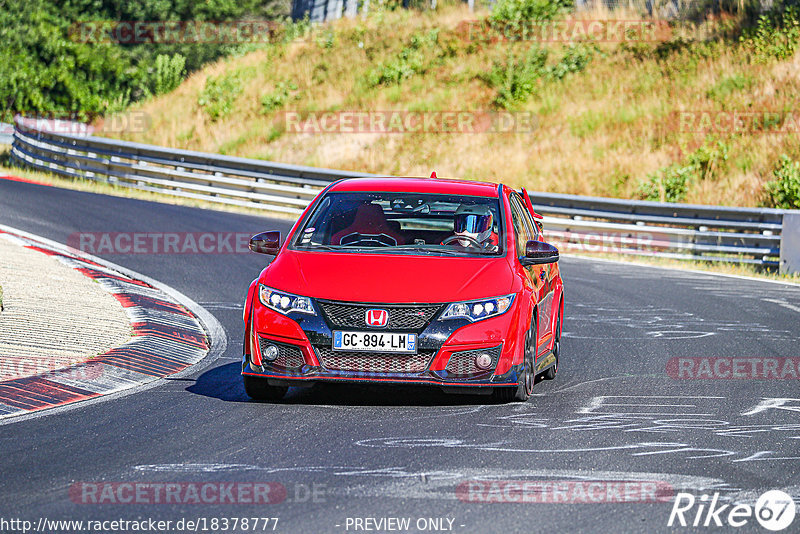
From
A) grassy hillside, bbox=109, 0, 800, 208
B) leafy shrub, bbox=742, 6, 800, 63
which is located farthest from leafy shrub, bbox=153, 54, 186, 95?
leafy shrub, bbox=742, 6, 800, 63

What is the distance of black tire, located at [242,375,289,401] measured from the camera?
8.14 meters

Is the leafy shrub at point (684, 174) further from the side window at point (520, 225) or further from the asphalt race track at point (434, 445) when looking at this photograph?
the side window at point (520, 225)

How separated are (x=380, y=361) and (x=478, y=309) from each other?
0.76 meters

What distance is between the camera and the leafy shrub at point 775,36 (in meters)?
31.6

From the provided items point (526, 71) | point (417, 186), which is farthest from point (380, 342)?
point (526, 71)

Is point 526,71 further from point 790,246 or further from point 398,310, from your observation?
point 398,310

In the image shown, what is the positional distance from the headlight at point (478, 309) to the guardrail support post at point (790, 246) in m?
12.6

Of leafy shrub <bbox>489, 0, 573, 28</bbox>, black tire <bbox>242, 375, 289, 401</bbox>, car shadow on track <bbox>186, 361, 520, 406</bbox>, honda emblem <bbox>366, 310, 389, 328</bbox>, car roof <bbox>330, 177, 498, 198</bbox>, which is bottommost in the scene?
car shadow on track <bbox>186, 361, 520, 406</bbox>

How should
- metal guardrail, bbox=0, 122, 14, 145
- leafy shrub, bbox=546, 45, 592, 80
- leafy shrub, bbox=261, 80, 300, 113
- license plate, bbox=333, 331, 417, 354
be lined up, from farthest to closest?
metal guardrail, bbox=0, 122, 14, 145 → leafy shrub, bbox=261, 80, 300, 113 → leafy shrub, bbox=546, 45, 592, 80 → license plate, bbox=333, 331, 417, 354

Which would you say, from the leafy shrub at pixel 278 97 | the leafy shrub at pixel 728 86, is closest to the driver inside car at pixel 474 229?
the leafy shrub at pixel 728 86

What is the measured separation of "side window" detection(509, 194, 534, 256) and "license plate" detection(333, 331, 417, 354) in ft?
4.95

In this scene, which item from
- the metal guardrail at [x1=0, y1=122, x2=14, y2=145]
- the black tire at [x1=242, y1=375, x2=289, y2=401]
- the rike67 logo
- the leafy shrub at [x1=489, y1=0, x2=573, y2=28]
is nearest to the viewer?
the rike67 logo

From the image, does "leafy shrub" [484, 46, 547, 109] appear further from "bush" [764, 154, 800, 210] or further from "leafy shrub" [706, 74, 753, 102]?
"bush" [764, 154, 800, 210]

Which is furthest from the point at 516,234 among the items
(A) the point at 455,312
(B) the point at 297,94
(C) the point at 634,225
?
(B) the point at 297,94
